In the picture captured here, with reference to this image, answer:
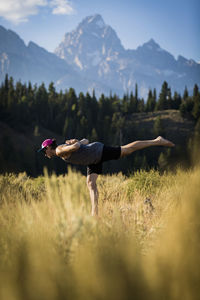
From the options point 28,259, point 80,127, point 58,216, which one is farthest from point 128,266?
point 80,127

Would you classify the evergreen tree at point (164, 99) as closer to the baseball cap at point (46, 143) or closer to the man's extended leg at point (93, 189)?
the man's extended leg at point (93, 189)

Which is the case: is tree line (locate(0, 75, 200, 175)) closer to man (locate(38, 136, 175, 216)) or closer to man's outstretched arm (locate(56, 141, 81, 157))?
man (locate(38, 136, 175, 216))

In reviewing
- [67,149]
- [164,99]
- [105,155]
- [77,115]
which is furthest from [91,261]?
[164,99]

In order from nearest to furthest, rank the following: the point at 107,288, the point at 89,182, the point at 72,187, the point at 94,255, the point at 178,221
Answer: the point at 107,288, the point at 94,255, the point at 178,221, the point at 72,187, the point at 89,182

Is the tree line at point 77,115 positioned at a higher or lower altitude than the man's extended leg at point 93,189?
higher

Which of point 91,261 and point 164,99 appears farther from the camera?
point 164,99

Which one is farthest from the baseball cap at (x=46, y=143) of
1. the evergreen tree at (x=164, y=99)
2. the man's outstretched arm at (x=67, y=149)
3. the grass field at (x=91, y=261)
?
the evergreen tree at (x=164, y=99)

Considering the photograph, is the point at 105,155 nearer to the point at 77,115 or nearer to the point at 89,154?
the point at 89,154

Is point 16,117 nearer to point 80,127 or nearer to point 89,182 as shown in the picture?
point 80,127

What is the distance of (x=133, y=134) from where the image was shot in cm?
9562

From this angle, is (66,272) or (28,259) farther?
(28,259)

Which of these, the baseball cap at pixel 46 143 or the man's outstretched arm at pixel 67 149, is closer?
the man's outstretched arm at pixel 67 149

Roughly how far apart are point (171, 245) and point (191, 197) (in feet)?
2.02

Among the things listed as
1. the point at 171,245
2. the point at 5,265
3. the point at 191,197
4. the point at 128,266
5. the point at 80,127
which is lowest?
the point at 5,265
